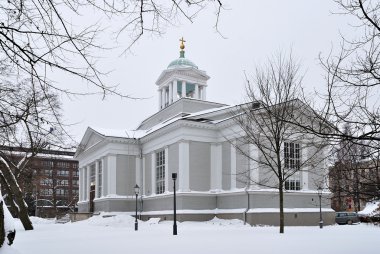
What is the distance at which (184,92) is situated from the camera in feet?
140

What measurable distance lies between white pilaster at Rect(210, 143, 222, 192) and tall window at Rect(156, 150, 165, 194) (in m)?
4.55

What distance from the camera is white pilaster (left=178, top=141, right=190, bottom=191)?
32062 millimetres

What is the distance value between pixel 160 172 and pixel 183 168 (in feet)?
15.4

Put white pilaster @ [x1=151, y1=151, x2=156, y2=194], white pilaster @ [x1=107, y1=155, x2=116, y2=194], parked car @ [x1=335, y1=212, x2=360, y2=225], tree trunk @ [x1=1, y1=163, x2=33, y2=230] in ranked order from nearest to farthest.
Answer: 1. tree trunk @ [x1=1, y1=163, x2=33, y2=230]
2. white pilaster @ [x1=151, y1=151, x2=156, y2=194]
3. white pilaster @ [x1=107, y1=155, x2=116, y2=194]
4. parked car @ [x1=335, y1=212, x2=360, y2=225]

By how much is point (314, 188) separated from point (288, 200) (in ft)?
8.85

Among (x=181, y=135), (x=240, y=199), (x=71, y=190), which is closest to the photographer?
(x=240, y=199)

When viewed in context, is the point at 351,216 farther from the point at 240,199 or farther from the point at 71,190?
the point at 71,190

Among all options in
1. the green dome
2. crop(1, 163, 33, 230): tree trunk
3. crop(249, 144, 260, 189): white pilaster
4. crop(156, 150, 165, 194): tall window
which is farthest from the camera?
the green dome

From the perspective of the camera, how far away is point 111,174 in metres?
38.5

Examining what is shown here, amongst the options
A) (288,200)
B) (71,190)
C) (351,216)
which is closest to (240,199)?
(288,200)

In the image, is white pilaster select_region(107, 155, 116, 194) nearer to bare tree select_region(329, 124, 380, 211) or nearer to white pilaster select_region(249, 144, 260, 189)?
white pilaster select_region(249, 144, 260, 189)

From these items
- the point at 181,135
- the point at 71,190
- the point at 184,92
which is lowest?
→ the point at 71,190

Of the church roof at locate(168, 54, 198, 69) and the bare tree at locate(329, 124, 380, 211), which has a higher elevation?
the church roof at locate(168, 54, 198, 69)

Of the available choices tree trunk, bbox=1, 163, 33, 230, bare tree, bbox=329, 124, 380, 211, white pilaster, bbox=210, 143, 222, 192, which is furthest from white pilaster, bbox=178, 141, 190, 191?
bare tree, bbox=329, 124, 380, 211
